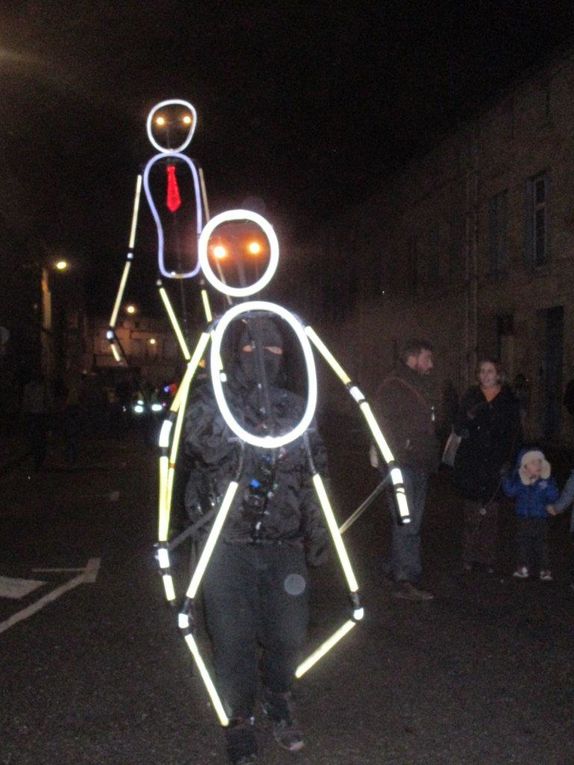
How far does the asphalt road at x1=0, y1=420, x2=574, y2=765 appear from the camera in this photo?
5.27 metres

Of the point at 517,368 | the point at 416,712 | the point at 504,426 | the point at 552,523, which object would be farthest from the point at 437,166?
the point at 416,712

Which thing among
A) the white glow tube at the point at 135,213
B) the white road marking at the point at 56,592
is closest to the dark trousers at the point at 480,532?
the white road marking at the point at 56,592

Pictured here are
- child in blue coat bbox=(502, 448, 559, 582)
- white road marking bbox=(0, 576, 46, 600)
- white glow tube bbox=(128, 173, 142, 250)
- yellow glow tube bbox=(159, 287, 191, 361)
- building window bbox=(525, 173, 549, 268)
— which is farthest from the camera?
building window bbox=(525, 173, 549, 268)

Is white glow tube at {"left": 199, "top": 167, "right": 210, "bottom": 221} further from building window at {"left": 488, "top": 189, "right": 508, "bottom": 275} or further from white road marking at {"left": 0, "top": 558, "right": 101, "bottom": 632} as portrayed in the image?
building window at {"left": 488, "top": 189, "right": 508, "bottom": 275}

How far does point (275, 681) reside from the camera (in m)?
5.23

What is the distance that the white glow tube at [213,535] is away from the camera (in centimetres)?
479

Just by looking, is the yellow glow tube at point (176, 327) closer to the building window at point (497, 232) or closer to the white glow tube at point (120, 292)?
the white glow tube at point (120, 292)

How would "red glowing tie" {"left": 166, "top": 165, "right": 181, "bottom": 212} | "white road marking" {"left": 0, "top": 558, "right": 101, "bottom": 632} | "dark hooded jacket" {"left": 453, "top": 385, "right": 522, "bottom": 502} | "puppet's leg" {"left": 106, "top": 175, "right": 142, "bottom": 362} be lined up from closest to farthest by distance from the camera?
"puppet's leg" {"left": 106, "top": 175, "right": 142, "bottom": 362} < "red glowing tie" {"left": 166, "top": 165, "right": 181, "bottom": 212} < "white road marking" {"left": 0, "top": 558, "right": 101, "bottom": 632} < "dark hooded jacket" {"left": 453, "top": 385, "right": 522, "bottom": 502}

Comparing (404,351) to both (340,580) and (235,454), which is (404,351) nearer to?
(340,580)

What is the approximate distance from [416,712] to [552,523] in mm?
7591

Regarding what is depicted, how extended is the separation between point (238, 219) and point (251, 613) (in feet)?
6.01

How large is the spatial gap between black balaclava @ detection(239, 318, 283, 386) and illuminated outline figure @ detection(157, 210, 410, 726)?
0.25 feet

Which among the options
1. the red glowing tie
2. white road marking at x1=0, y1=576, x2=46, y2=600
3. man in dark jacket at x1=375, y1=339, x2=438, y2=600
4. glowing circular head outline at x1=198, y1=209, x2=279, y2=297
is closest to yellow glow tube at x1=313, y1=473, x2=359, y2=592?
glowing circular head outline at x1=198, y1=209, x2=279, y2=297

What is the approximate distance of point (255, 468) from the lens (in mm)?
4996
